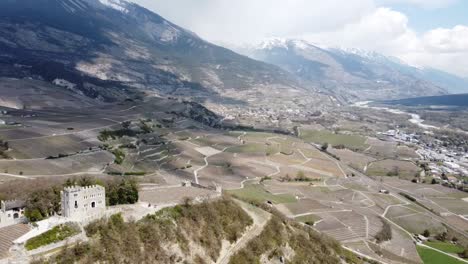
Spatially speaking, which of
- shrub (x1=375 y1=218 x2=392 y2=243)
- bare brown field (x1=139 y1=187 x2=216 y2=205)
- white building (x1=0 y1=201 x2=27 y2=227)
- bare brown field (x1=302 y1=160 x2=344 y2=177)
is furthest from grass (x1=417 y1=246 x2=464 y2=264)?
white building (x1=0 y1=201 x2=27 y2=227)

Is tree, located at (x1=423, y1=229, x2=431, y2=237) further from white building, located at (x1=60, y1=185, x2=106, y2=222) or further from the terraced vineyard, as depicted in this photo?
the terraced vineyard

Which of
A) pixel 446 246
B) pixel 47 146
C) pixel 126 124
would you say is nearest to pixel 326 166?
pixel 446 246

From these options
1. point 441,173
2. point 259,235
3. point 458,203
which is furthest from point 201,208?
point 441,173

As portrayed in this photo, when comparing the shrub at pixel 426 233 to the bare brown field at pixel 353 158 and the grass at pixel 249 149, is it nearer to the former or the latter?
the bare brown field at pixel 353 158

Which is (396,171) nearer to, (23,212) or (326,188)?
(326,188)

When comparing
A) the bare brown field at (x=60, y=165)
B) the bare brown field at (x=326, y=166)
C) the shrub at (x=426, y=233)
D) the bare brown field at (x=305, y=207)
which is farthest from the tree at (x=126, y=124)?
the shrub at (x=426, y=233)

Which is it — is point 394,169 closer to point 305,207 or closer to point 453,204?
point 453,204
